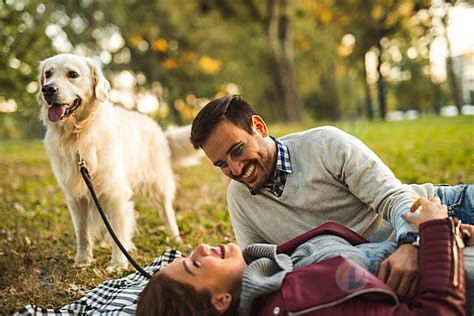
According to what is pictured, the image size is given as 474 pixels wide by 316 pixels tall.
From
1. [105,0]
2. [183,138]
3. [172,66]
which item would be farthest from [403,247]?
[172,66]

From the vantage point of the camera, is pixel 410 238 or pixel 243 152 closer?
pixel 410 238

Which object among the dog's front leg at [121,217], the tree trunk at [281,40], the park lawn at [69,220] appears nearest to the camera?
the park lawn at [69,220]

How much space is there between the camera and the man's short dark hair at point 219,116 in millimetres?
2430

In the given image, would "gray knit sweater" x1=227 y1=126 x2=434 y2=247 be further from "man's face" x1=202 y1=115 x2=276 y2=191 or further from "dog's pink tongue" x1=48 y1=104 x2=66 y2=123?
"dog's pink tongue" x1=48 y1=104 x2=66 y2=123

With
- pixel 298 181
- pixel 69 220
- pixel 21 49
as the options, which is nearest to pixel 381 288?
pixel 298 181

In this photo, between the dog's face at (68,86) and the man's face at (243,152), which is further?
the dog's face at (68,86)

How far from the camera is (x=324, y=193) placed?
263 centimetres

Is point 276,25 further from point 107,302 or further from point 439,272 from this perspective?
point 439,272

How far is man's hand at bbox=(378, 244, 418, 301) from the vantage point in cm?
196

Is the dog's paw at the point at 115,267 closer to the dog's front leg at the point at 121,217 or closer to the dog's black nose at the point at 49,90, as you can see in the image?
the dog's front leg at the point at 121,217

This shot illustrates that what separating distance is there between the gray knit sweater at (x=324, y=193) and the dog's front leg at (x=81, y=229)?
178 centimetres

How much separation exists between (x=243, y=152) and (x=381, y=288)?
3.17ft

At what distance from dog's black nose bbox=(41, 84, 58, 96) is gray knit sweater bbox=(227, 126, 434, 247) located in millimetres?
1708

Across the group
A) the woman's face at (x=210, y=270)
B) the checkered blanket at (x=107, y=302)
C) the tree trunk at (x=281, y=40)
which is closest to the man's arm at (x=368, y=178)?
the woman's face at (x=210, y=270)
